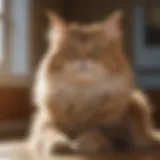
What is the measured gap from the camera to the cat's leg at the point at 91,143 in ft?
3.71

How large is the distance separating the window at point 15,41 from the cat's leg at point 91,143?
84cm

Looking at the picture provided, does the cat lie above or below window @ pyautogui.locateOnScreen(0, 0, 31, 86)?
below

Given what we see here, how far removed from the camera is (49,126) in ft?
4.03

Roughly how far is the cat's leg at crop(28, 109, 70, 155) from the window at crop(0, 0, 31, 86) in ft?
2.20

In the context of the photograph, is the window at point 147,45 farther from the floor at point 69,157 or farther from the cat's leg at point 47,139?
the floor at point 69,157

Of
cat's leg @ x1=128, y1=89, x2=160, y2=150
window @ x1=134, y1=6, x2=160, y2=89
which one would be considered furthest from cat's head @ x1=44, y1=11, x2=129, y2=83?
window @ x1=134, y1=6, x2=160, y2=89

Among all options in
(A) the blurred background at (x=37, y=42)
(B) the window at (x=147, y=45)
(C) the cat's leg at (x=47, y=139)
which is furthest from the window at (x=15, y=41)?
(C) the cat's leg at (x=47, y=139)

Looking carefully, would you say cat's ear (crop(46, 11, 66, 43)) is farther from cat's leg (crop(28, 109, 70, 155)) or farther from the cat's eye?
cat's leg (crop(28, 109, 70, 155))

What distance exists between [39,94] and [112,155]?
290 millimetres

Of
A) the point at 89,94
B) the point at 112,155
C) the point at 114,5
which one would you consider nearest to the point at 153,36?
the point at 114,5

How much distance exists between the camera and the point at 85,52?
120cm

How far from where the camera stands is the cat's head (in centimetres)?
120

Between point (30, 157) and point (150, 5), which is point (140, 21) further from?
point (30, 157)

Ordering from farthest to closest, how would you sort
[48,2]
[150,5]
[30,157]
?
[48,2] < [150,5] < [30,157]
